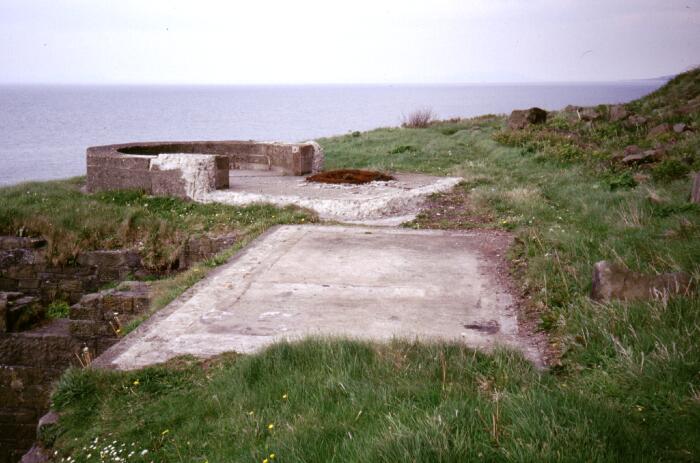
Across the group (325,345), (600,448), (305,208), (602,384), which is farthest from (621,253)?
(305,208)

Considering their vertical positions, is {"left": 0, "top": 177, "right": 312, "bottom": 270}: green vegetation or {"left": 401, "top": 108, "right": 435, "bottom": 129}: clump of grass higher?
{"left": 401, "top": 108, "right": 435, "bottom": 129}: clump of grass

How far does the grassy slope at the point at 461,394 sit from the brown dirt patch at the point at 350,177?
5788 mm

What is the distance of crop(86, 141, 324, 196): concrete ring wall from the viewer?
11.2 meters

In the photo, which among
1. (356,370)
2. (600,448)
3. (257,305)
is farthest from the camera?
(257,305)

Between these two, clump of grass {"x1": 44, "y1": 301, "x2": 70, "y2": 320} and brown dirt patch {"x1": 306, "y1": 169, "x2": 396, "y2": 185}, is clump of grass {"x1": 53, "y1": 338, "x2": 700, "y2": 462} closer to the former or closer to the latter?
clump of grass {"x1": 44, "y1": 301, "x2": 70, "y2": 320}

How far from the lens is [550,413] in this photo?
3.00m

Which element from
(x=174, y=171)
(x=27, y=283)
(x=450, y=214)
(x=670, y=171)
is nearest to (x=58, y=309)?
(x=27, y=283)

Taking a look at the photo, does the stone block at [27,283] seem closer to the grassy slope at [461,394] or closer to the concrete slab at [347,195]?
the concrete slab at [347,195]

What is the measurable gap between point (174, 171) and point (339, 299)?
6183 millimetres

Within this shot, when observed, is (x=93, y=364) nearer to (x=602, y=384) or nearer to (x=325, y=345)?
(x=325, y=345)

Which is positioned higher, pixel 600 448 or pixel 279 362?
pixel 600 448

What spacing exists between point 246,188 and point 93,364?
735cm

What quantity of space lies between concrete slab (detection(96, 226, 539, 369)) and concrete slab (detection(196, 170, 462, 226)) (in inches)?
66.4

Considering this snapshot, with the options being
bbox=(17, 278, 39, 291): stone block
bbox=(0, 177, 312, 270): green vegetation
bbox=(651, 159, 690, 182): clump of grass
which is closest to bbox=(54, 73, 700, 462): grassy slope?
bbox=(651, 159, 690, 182): clump of grass
